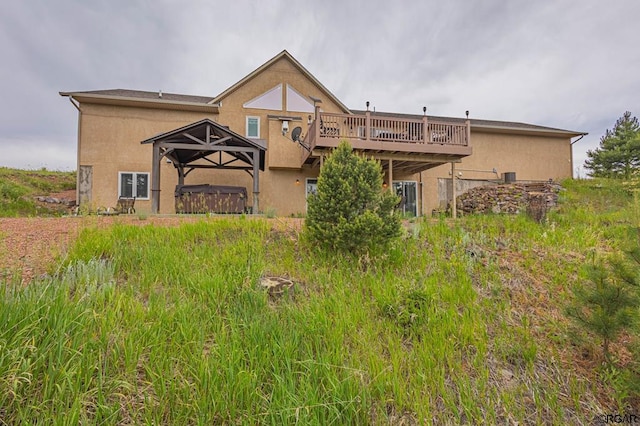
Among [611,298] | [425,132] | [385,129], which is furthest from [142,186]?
[611,298]

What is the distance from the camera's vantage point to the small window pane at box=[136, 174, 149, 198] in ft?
40.9

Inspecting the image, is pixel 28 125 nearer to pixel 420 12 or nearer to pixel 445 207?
pixel 420 12

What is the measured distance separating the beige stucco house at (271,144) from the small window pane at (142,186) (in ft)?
0.12

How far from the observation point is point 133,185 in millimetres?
12430

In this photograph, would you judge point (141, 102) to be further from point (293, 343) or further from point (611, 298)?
point (611, 298)

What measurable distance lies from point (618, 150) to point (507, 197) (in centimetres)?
1747

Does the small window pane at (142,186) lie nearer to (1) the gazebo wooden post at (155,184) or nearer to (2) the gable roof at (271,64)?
(1) the gazebo wooden post at (155,184)

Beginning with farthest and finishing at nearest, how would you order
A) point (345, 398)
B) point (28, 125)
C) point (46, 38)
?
point (28, 125) < point (46, 38) < point (345, 398)

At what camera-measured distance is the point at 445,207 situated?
14828mm

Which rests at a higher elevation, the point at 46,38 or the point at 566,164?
the point at 46,38

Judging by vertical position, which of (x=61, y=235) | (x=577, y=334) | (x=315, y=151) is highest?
(x=315, y=151)

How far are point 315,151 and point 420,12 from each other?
6643mm

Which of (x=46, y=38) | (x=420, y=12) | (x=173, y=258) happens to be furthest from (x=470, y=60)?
(x=46, y=38)

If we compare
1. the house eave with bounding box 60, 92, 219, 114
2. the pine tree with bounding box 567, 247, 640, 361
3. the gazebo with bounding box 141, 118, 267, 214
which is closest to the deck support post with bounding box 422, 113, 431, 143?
the gazebo with bounding box 141, 118, 267, 214
